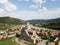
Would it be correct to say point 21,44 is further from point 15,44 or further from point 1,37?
point 1,37

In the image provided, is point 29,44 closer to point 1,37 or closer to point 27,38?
point 27,38

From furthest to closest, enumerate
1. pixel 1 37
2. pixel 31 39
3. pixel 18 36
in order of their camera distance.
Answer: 1. pixel 18 36
2. pixel 1 37
3. pixel 31 39

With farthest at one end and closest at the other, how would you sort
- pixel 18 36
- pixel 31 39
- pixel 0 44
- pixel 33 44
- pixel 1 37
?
pixel 18 36 → pixel 1 37 → pixel 31 39 → pixel 33 44 → pixel 0 44

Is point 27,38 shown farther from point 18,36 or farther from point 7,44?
point 7,44

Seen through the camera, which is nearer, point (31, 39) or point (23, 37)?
point (31, 39)

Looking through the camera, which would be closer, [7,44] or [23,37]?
[7,44]

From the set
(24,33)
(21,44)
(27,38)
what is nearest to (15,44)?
(21,44)

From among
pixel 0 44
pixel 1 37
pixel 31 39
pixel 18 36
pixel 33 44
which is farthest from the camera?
pixel 18 36

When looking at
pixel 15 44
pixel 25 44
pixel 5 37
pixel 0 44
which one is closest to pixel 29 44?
pixel 25 44
